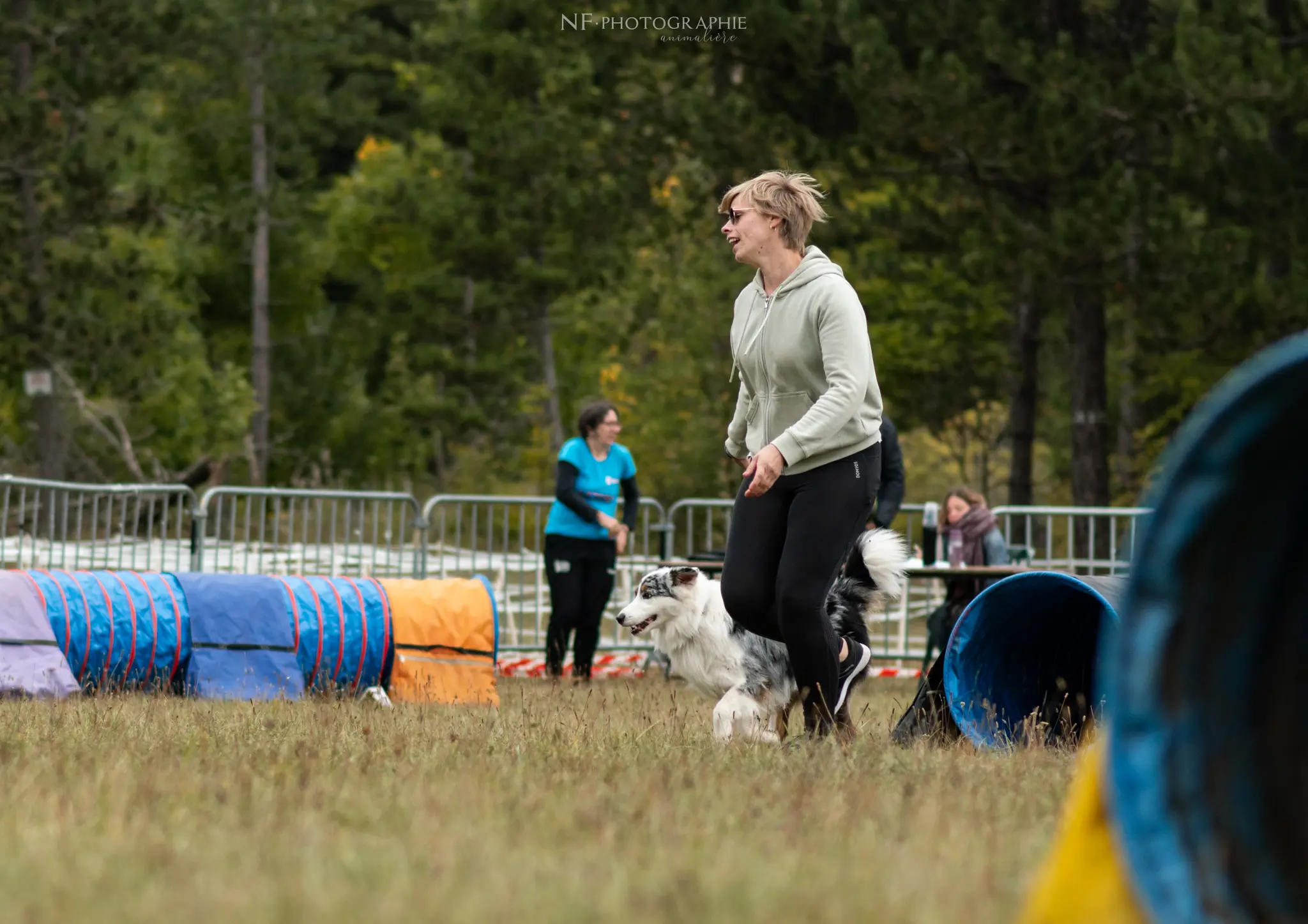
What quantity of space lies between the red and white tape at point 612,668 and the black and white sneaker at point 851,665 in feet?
18.6

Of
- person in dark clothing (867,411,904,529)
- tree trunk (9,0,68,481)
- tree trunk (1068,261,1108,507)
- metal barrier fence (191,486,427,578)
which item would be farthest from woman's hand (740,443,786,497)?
tree trunk (9,0,68,481)

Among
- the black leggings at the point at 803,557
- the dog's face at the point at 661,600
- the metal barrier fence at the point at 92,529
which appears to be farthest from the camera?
the metal barrier fence at the point at 92,529

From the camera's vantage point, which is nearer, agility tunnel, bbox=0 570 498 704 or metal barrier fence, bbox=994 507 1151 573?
agility tunnel, bbox=0 570 498 704

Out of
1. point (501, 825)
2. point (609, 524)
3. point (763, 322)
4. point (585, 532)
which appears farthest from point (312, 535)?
point (501, 825)

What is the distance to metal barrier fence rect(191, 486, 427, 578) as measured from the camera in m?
13.7

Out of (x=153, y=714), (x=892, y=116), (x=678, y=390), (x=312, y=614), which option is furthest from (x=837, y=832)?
(x=678, y=390)

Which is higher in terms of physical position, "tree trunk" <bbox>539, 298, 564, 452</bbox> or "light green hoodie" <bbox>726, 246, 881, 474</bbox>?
"tree trunk" <bbox>539, 298, 564, 452</bbox>

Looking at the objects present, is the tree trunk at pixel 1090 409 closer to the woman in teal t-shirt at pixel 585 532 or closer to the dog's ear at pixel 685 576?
→ the woman in teal t-shirt at pixel 585 532

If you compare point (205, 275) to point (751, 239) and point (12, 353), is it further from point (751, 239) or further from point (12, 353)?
point (751, 239)

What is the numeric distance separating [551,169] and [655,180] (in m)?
4.52

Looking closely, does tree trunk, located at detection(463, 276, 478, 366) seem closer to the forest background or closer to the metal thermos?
the forest background

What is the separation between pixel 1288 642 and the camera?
10.3 feet

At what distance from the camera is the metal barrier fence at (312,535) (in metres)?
13.7

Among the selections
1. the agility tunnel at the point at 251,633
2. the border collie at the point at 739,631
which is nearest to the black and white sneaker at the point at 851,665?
the border collie at the point at 739,631
